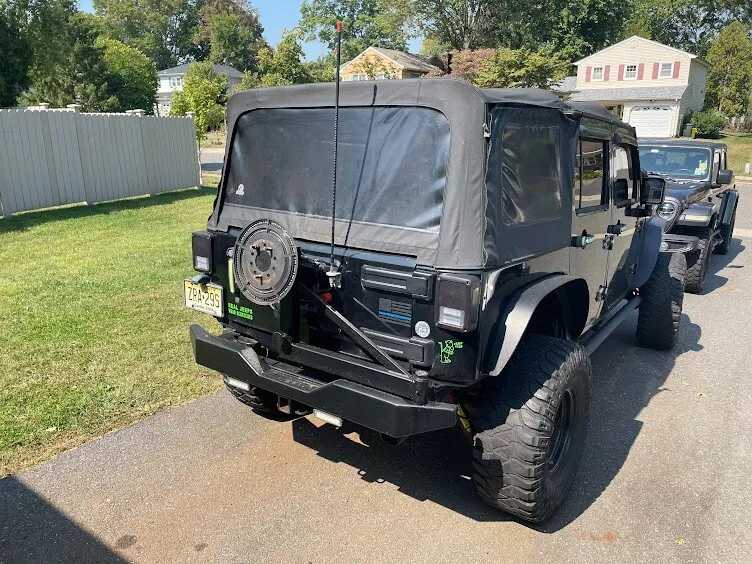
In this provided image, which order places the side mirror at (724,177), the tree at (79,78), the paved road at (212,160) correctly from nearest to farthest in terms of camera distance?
the side mirror at (724,177) < the paved road at (212,160) < the tree at (79,78)

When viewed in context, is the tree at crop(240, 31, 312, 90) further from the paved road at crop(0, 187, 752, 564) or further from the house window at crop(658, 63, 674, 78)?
the paved road at crop(0, 187, 752, 564)

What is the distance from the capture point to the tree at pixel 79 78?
35.9 metres

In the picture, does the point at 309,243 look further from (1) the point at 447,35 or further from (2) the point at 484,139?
(1) the point at 447,35

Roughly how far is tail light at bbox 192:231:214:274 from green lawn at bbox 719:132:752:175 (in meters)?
29.7

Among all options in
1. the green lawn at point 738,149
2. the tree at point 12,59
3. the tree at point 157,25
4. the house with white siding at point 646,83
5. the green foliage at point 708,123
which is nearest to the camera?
the tree at point 12,59

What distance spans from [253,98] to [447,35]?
155ft

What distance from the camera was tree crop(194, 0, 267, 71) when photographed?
73.4 m

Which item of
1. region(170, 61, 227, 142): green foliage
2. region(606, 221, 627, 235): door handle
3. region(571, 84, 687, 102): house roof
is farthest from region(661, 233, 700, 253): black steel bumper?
region(571, 84, 687, 102): house roof

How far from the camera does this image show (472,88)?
110 inches

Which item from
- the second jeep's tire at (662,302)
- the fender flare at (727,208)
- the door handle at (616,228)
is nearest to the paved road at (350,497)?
the second jeep's tire at (662,302)

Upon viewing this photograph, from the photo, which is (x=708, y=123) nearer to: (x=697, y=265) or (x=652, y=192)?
(x=697, y=265)

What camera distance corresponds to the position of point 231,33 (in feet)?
241

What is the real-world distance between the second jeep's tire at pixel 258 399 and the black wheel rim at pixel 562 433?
1807 mm

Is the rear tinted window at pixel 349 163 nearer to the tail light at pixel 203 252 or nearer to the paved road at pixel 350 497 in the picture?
the tail light at pixel 203 252
